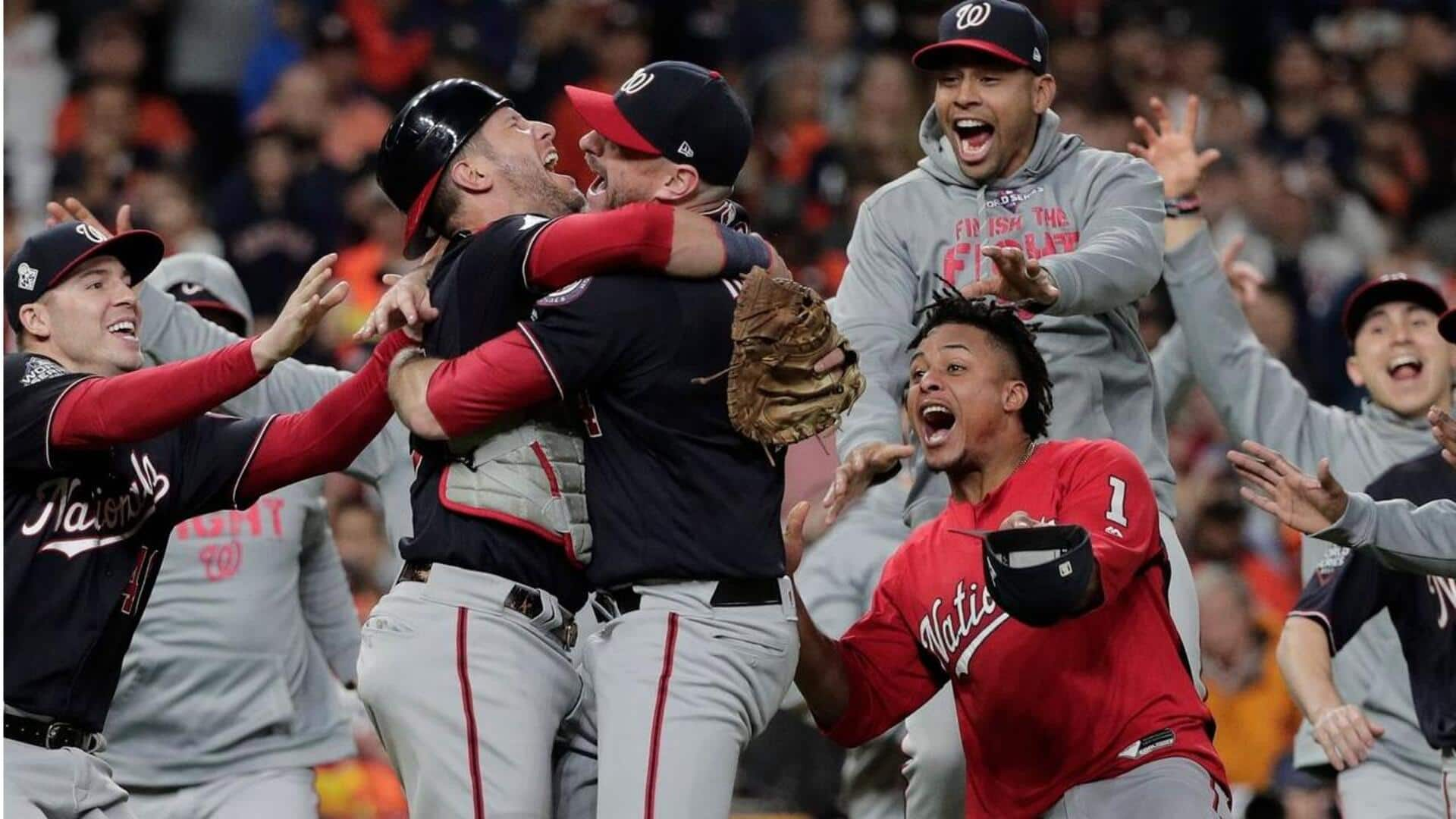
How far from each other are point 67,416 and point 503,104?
1141 millimetres

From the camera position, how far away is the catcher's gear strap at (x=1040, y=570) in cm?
432

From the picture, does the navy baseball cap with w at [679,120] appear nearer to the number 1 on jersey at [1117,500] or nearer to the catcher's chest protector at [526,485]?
the catcher's chest protector at [526,485]

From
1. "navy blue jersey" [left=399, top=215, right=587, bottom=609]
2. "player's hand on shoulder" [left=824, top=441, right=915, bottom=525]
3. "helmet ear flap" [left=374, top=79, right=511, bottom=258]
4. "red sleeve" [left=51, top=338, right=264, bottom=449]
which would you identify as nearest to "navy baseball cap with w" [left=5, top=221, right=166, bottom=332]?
"red sleeve" [left=51, top=338, right=264, bottom=449]

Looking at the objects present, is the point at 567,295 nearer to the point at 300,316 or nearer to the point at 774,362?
the point at 774,362

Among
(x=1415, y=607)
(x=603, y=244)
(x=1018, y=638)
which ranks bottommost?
(x=1415, y=607)

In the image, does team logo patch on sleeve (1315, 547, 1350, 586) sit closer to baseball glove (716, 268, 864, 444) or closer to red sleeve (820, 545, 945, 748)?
red sleeve (820, 545, 945, 748)

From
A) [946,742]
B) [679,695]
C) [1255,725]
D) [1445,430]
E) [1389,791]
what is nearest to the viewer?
[679,695]

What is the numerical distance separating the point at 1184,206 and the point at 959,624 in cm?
203

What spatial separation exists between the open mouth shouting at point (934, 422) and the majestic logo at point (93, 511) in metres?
1.71

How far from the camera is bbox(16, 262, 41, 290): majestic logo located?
16.5ft

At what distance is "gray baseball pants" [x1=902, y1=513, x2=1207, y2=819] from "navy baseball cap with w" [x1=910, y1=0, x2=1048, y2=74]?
1199mm

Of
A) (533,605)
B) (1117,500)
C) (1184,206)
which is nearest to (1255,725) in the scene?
(1184,206)

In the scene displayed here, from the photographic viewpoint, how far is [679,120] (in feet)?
14.2

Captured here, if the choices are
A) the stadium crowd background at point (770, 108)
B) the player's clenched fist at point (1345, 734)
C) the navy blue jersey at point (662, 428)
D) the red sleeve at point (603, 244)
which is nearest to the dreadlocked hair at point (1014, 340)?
the navy blue jersey at point (662, 428)
